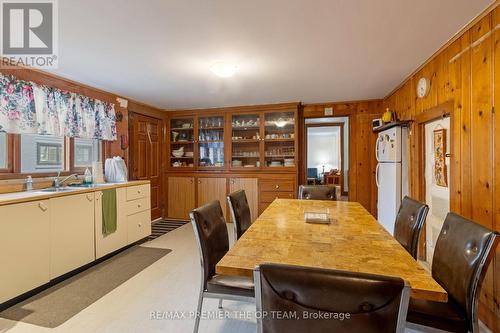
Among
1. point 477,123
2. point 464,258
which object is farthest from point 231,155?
point 464,258

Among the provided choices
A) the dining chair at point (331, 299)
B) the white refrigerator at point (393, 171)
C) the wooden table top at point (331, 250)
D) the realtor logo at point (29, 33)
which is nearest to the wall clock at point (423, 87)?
the white refrigerator at point (393, 171)

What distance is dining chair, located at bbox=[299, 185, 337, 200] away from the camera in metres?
2.88

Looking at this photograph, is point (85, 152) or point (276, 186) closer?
point (85, 152)

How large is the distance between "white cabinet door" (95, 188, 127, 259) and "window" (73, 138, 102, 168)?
805 millimetres

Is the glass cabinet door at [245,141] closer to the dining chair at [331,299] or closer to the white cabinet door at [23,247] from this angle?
the white cabinet door at [23,247]

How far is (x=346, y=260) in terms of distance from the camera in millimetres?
1107

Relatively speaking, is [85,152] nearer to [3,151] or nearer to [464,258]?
[3,151]

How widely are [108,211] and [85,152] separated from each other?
1142mm

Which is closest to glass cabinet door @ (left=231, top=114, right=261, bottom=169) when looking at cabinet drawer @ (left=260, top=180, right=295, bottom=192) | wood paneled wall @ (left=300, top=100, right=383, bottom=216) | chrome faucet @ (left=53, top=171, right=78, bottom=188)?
cabinet drawer @ (left=260, top=180, right=295, bottom=192)

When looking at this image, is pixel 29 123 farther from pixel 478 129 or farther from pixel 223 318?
pixel 478 129

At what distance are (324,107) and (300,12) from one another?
298 cm

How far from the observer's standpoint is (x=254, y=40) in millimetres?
2129

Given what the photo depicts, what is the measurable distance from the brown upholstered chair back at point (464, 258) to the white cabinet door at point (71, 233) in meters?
3.02

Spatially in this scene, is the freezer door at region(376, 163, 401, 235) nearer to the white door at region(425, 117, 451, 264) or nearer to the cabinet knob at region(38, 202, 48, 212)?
the white door at region(425, 117, 451, 264)
